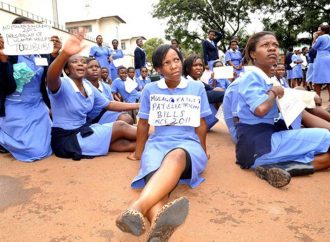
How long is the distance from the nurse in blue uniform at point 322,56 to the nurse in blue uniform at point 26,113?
5988 millimetres

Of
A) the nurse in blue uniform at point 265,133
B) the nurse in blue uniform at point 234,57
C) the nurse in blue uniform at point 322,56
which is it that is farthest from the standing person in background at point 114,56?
the nurse in blue uniform at point 265,133

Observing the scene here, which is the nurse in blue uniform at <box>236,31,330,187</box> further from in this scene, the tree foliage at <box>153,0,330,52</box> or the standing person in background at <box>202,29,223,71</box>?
the tree foliage at <box>153,0,330,52</box>

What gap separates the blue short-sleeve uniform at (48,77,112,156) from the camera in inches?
133

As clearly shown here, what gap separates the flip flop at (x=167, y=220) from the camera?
165cm

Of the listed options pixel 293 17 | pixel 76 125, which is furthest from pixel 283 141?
pixel 293 17

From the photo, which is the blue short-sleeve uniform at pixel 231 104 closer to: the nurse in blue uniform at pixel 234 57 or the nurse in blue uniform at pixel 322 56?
the nurse in blue uniform at pixel 322 56

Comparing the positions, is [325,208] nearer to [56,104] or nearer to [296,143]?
[296,143]

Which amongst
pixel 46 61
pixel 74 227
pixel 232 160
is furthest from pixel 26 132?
A: pixel 232 160

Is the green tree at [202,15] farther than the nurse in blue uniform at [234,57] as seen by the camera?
Yes

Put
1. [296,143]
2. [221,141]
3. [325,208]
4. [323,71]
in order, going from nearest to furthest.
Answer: [325,208] < [296,143] < [221,141] < [323,71]

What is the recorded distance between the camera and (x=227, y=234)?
1.97 metres

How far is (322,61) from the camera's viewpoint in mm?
7551

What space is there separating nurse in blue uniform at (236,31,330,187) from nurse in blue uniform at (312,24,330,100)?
523 cm

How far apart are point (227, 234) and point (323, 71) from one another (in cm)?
657
